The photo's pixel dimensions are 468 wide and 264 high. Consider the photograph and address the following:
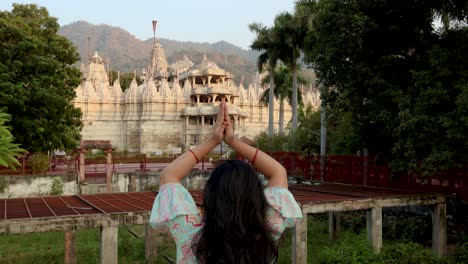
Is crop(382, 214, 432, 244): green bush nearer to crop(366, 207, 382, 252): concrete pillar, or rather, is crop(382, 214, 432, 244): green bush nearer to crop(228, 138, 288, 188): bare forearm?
crop(366, 207, 382, 252): concrete pillar

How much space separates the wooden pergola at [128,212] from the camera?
7.95 m

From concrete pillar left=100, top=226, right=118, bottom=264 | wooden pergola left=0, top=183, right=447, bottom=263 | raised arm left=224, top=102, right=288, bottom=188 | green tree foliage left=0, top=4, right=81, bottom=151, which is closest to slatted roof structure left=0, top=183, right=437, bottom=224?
wooden pergola left=0, top=183, right=447, bottom=263

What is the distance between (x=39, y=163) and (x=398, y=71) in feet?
52.6

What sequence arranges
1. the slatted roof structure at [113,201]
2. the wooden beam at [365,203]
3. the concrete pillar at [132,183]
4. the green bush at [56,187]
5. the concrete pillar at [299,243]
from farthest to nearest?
the concrete pillar at [132,183] → the green bush at [56,187] → the wooden beam at [365,203] → the concrete pillar at [299,243] → the slatted roof structure at [113,201]

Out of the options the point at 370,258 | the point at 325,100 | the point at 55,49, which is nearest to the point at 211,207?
the point at 370,258

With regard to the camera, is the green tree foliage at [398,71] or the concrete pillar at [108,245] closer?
the concrete pillar at [108,245]

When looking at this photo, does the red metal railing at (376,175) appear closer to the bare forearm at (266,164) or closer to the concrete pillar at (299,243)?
the concrete pillar at (299,243)

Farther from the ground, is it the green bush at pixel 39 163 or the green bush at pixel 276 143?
the green bush at pixel 276 143

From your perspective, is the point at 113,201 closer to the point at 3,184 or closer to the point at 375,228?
the point at 375,228

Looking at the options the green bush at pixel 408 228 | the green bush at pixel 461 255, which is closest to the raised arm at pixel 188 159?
the green bush at pixel 461 255

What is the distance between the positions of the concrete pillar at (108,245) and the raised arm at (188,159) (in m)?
5.92

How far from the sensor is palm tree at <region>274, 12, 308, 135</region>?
88.8ft

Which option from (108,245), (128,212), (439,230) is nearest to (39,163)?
(128,212)

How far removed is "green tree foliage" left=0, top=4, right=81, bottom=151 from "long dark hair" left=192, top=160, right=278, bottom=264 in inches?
780
